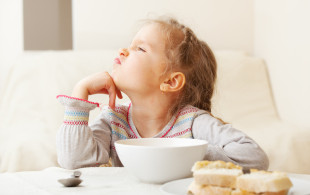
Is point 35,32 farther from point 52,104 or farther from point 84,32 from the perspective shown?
point 52,104

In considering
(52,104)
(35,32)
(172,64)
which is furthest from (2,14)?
(172,64)

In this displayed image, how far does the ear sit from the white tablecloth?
0.46 m

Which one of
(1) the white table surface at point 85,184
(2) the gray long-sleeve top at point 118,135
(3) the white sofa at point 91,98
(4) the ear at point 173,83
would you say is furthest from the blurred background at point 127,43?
(1) the white table surface at point 85,184

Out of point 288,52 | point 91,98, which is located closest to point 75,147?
point 91,98

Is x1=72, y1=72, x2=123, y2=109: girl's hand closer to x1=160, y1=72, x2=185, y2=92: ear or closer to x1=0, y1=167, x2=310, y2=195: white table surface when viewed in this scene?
x1=160, y1=72, x2=185, y2=92: ear

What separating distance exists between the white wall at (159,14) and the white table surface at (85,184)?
5.85 feet

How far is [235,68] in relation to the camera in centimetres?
256

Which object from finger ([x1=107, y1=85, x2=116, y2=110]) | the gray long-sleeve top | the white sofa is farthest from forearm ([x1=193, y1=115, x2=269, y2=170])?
the white sofa

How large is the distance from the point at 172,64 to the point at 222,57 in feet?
4.16

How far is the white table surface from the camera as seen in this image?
0.74 meters

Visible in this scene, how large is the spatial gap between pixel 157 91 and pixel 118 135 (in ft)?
0.57

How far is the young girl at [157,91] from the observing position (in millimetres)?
1304

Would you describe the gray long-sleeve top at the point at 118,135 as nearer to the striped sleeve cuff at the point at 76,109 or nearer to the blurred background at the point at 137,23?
the striped sleeve cuff at the point at 76,109

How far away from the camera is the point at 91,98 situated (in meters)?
2.30
